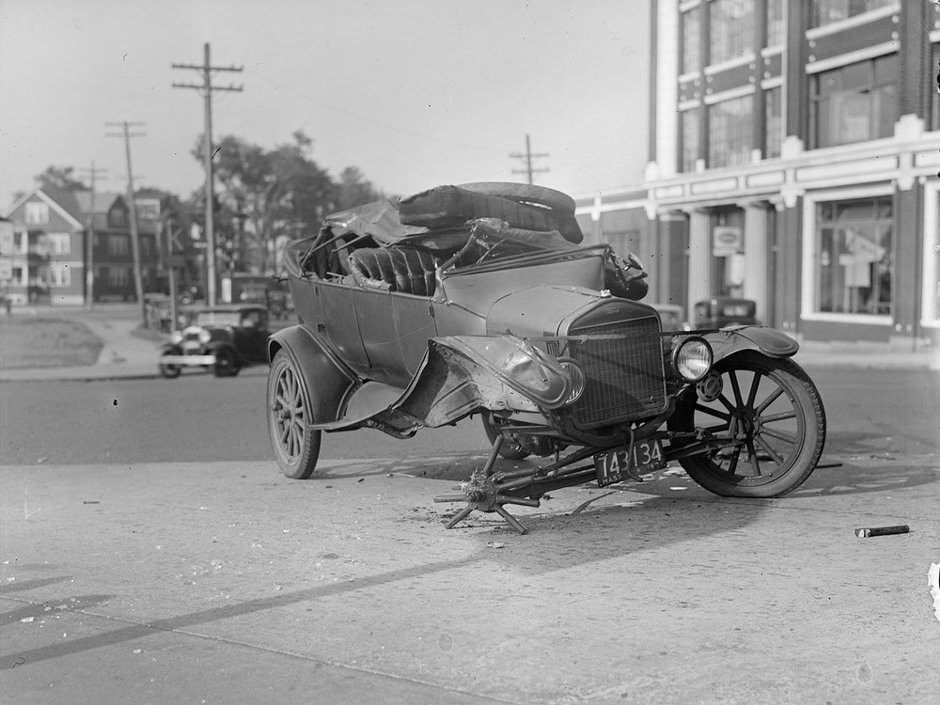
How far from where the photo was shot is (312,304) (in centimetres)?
909

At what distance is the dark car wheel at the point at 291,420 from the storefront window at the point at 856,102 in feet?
75.9

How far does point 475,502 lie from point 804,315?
86.5 feet

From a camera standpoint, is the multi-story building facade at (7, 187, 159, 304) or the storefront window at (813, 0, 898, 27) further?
the multi-story building facade at (7, 187, 159, 304)

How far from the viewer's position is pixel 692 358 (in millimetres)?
6875

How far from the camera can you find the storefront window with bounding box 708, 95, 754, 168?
109ft

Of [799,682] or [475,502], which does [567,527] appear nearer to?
[475,502]

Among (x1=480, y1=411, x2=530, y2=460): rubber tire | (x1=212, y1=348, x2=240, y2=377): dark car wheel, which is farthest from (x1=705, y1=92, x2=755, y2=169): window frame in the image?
(x1=480, y1=411, x2=530, y2=460): rubber tire

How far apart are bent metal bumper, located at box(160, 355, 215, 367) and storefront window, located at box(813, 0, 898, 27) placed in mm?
17612

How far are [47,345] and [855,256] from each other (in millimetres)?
25402

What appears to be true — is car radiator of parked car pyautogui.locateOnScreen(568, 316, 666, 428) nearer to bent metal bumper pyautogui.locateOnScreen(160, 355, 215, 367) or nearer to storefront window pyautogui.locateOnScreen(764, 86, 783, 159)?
bent metal bumper pyautogui.locateOnScreen(160, 355, 215, 367)

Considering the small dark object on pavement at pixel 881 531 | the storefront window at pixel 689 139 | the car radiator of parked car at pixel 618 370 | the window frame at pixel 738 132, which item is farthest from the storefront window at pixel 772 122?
the small dark object on pavement at pixel 881 531

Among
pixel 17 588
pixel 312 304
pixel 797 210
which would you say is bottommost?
pixel 17 588

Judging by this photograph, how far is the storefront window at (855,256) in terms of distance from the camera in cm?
2914

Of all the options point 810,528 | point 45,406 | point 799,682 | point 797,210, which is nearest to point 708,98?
point 797,210
